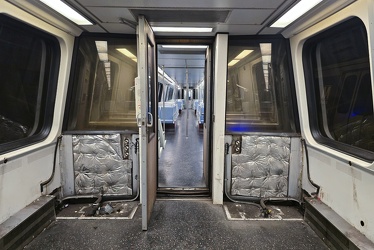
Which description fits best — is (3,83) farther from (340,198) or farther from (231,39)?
(340,198)

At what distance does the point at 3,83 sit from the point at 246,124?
2921mm

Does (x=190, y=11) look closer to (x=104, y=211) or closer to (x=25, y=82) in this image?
(x=25, y=82)

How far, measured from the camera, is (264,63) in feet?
10.2

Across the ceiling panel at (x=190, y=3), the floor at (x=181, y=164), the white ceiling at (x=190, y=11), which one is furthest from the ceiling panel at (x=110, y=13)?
the floor at (x=181, y=164)

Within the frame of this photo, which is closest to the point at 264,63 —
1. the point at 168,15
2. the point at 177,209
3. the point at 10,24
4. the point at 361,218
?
the point at 168,15

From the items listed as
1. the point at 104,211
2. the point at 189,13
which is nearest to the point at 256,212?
the point at 104,211

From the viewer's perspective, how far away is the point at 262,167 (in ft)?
9.89

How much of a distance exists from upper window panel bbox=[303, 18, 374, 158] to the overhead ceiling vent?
3.93 feet

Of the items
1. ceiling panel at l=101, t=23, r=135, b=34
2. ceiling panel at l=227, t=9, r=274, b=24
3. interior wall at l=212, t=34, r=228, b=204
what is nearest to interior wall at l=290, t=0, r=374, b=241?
ceiling panel at l=227, t=9, r=274, b=24

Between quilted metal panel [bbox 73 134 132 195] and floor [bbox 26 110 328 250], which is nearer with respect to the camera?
floor [bbox 26 110 328 250]

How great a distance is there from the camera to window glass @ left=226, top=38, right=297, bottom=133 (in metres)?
3.08

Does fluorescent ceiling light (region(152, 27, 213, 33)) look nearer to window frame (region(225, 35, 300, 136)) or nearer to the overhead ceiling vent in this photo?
the overhead ceiling vent

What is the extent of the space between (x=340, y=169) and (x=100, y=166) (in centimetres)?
287

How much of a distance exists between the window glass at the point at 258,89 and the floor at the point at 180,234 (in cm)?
125
